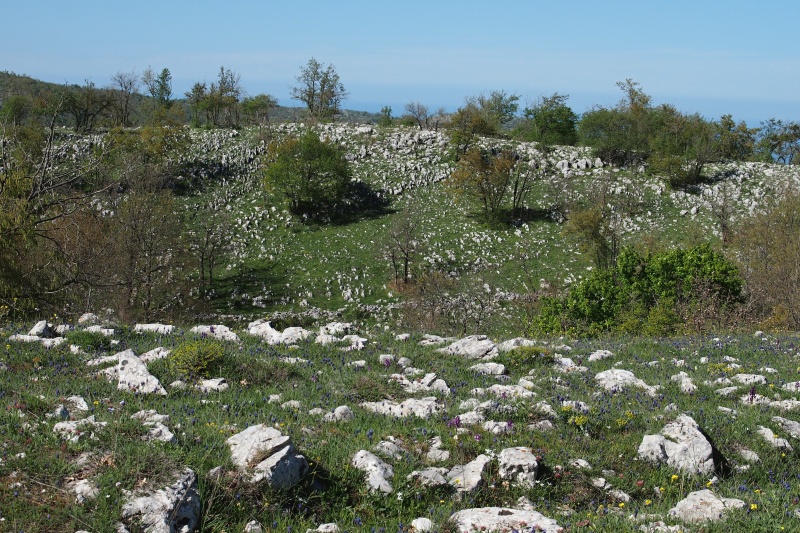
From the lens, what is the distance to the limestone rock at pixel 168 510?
195 inches

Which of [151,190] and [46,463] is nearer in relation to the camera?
[46,463]

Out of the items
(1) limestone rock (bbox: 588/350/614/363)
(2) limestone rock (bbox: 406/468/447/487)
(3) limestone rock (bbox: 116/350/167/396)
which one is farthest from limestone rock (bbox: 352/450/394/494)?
(1) limestone rock (bbox: 588/350/614/363)

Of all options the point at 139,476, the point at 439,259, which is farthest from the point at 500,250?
the point at 139,476

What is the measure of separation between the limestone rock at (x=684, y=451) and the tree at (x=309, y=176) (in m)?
49.1

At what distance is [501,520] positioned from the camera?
5.31 meters

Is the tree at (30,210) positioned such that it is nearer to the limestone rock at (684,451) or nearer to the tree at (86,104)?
the limestone rock at (684,451)

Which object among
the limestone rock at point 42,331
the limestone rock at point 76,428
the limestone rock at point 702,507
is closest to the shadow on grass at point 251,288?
the limestone rock at point 42,331

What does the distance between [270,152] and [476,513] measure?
A: 57.3 meters

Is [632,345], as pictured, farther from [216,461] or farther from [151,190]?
[151,190]

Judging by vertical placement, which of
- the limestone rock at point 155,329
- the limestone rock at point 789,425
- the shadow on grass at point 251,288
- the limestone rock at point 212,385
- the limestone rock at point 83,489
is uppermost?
the limestone rock at point 83,489

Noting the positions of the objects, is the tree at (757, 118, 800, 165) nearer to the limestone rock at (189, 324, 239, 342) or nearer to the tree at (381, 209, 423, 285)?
the tree at (381, 209, 423, 285)

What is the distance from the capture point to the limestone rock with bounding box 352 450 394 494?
19.4ft

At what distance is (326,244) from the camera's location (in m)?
49.4

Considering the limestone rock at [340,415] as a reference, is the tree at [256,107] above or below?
above
